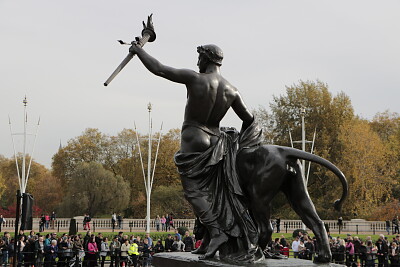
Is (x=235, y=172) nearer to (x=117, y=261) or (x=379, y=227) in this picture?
(x=117, y=261)

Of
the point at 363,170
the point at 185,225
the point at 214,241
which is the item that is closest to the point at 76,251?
the point at 214,241

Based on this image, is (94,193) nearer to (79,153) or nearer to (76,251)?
(79,153)

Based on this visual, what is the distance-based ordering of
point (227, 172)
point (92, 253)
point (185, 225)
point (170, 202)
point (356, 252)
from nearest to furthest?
1. point (227, 172)
2. point (92, 253)
3. point (356, 252)
4. point (185, 225)
5. point (170, 202)

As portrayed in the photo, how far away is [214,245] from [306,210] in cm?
129

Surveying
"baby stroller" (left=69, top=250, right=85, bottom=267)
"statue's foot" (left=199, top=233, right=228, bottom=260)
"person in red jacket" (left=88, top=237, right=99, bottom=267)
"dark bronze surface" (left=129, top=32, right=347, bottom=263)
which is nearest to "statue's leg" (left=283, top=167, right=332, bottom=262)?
"dark bronze surface" (left=129, top=32, right=347, bottom=263)

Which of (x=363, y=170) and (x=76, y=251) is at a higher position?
(x=363, y=170)

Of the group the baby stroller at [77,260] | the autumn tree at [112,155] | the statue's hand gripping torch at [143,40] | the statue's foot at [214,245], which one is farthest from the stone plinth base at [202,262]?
the autumn tree at [112,155]

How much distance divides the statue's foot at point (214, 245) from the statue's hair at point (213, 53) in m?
2.42

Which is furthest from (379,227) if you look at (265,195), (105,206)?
(265,195)

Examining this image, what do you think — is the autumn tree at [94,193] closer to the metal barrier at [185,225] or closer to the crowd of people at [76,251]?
the metal barrier at [185,225]

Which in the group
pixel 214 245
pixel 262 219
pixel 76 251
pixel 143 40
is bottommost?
pixel 76 251

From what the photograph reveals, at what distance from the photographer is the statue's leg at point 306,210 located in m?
7.09

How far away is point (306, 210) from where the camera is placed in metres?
7.31

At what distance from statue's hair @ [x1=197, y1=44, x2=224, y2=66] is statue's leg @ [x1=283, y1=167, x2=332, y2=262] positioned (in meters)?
1.89
